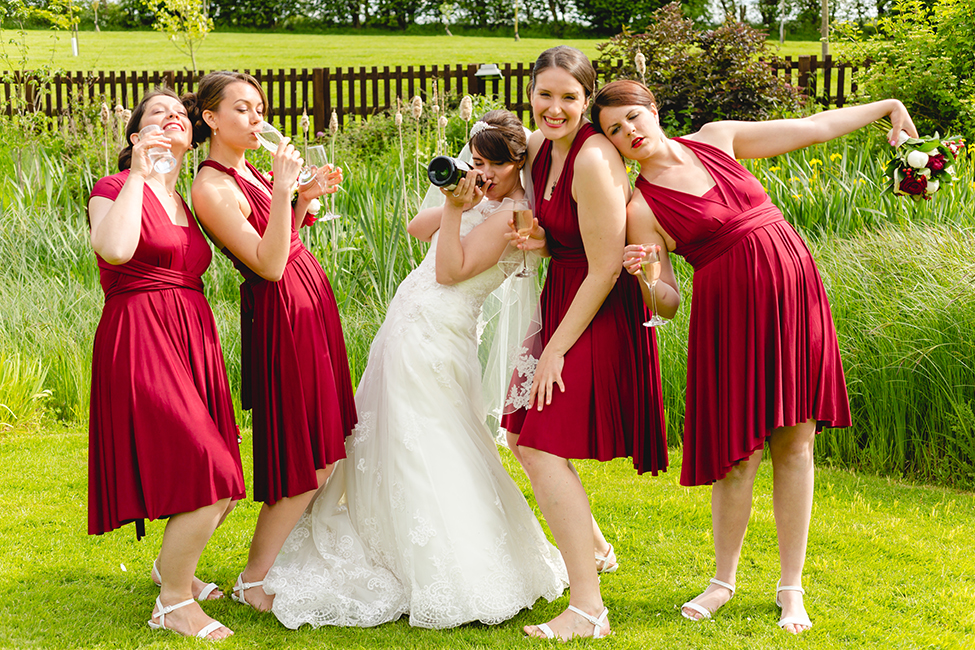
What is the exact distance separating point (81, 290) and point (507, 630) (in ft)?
16.2

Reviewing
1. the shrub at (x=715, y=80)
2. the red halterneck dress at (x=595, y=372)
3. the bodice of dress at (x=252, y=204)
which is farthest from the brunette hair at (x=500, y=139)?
the shrub at (x=715, y=80)

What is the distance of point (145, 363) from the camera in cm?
290

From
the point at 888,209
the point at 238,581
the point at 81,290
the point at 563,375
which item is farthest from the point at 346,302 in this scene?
the point at 888,209

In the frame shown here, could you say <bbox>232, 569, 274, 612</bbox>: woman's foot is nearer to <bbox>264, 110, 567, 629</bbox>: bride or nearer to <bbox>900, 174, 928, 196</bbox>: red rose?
<bbox>264, 110, 567, 629</bbox>: bride

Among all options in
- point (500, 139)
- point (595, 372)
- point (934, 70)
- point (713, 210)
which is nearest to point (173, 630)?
point (595, 372)

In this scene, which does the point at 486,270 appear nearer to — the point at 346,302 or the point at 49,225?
the point at 346,302

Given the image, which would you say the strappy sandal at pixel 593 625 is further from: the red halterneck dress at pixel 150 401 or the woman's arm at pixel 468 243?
the woman's arm at pixel 468 243

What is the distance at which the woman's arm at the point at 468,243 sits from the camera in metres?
3.18

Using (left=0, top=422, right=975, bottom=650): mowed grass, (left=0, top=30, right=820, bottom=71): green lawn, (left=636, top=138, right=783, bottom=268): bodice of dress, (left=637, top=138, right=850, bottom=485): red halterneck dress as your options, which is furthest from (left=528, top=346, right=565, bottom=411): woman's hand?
(left=0, top=30, right=820, bottom=71): green lawn

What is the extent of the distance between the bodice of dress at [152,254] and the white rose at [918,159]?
108 inches

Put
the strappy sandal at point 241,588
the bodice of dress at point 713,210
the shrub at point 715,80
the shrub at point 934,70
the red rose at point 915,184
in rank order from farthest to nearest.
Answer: the shrub at point 715,80, the shrub at point 934,70, the strappy sandal at point 241,588, the red rose at point 915,184, the bodice of dress at point 713,210

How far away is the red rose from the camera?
10.8ft

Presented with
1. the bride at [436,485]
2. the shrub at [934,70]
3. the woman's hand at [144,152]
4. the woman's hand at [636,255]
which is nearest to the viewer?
the woman's hand at [636,255]

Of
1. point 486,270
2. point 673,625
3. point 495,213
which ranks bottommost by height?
point 673,625
